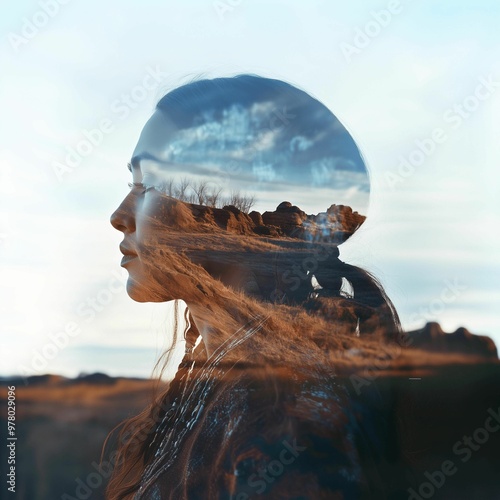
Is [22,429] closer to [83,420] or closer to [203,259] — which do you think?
[83,420]

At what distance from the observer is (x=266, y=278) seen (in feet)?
3.30

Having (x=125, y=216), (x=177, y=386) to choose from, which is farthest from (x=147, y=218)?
(x=177, y=386)

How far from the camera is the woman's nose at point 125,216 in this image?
107 centimetres

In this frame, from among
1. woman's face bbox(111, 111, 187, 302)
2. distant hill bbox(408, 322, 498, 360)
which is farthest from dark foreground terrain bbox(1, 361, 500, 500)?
woman's face bbox(111, 111, 187, 302)

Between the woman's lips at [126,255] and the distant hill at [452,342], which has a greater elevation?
the woman's lips at [126,255]

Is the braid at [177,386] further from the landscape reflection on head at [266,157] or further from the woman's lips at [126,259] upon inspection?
the landscape reflection on head at [266,157]

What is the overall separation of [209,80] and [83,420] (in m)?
0.50

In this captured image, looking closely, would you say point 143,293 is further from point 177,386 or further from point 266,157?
point 266,157

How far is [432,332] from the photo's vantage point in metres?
0.99

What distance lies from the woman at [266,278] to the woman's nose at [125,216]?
0.05 feet

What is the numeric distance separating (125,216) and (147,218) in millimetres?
47

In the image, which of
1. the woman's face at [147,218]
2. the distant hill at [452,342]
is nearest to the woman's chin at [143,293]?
the woman's face at [147,218]

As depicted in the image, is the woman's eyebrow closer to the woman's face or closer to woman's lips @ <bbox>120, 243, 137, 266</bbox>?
the woman's face

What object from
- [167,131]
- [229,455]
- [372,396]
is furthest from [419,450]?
[167,131]
